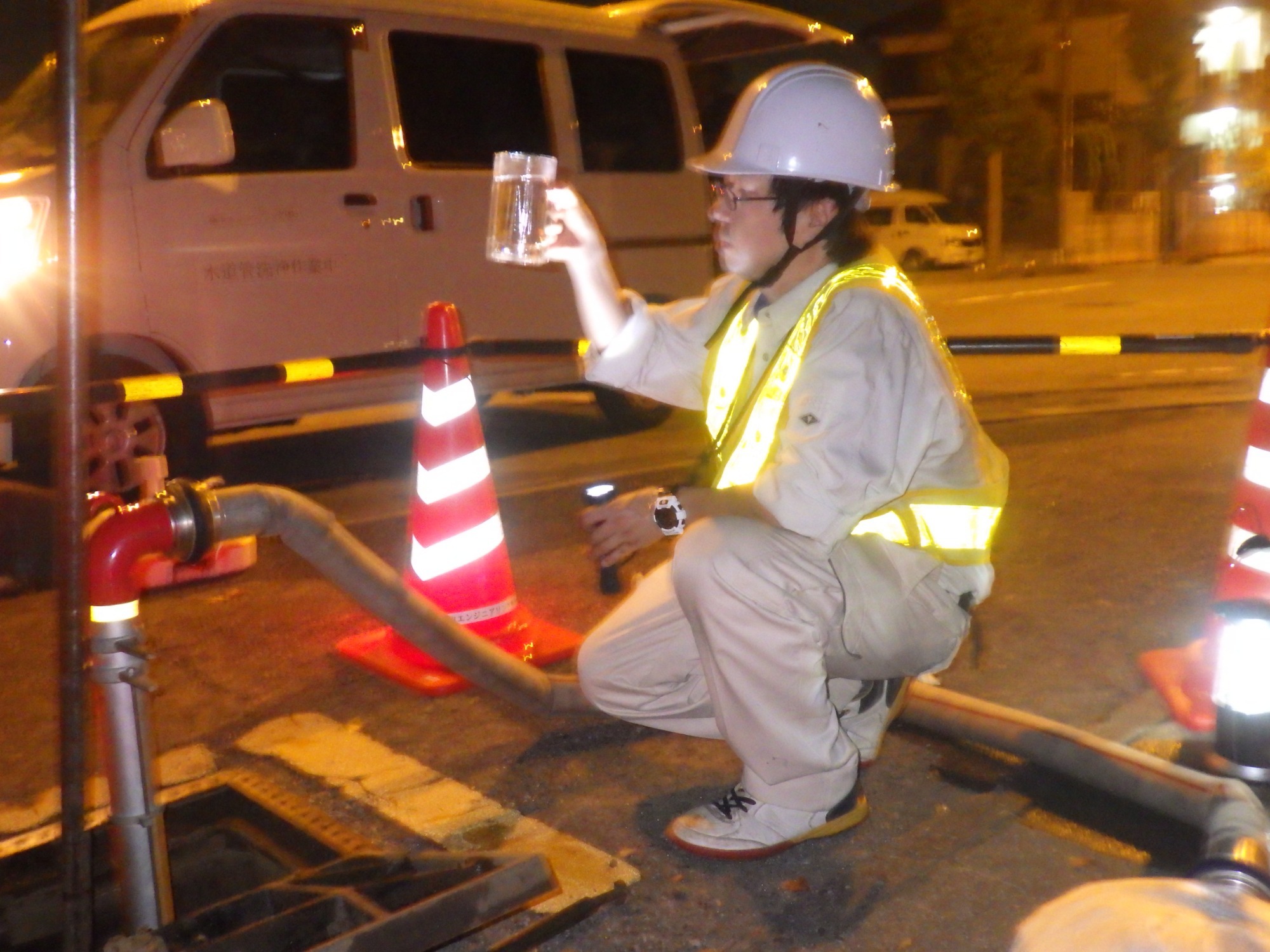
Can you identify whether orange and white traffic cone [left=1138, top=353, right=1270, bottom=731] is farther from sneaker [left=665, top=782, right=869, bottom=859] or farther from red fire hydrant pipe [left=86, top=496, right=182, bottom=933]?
red fire hydrant pipe [left=86, top=496, right=182, bottom=933]

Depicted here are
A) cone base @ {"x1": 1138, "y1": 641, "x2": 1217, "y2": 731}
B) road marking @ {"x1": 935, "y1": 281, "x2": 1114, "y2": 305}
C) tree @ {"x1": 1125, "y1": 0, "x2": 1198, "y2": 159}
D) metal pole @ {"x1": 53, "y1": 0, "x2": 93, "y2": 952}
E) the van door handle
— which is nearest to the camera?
metal pole @ {"x1": 53, "y1": 0, "x2": 93, "y2": 952}

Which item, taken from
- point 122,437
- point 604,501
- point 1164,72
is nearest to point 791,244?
point 604,501

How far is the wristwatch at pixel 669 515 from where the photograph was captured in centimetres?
294

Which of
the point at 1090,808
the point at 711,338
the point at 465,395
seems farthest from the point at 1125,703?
the point at 465,395

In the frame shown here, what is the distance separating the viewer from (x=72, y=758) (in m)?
2.08

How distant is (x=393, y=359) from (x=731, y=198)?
5.80 feet

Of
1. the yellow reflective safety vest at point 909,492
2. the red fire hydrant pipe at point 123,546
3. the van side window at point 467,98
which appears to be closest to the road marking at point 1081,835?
the yellow reflective safety vest at point 909,492

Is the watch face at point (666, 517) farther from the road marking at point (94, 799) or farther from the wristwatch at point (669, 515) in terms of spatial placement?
the road marking at point (94, 799)

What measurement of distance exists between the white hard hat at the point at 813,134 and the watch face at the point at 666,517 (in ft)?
2.43

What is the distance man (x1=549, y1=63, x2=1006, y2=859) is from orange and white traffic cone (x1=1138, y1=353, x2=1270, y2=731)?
2.75 feet

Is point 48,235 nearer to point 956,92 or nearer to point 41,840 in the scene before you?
point 41,840

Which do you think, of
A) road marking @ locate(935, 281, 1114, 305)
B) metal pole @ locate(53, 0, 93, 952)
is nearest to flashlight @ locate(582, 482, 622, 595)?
metal pole @ locate(53, 0, 93, 952)

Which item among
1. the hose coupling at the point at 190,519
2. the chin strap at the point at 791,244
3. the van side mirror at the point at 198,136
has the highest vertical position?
the van side mirror at the point at 198,136

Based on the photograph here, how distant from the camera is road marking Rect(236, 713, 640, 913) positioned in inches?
114
